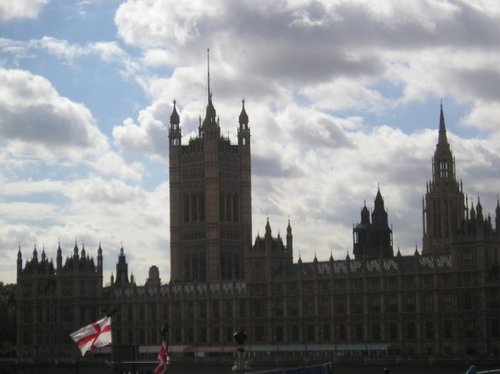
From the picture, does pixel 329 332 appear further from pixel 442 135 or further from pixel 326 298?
pixel 442 135

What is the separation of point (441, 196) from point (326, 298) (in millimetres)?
41352

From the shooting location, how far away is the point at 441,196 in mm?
195125

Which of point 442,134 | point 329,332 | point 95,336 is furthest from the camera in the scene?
point 442,134

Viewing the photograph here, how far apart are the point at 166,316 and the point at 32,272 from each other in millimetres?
25965

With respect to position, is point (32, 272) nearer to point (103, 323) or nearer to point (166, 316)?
point (166, 316)

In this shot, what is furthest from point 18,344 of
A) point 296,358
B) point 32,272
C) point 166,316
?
→ point 296,358

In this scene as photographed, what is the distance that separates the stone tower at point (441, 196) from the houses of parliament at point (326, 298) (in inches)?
6.4

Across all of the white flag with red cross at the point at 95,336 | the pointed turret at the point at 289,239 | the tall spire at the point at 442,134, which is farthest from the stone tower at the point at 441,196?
the white flag with red cross at the point at 95,336

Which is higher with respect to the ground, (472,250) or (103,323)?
(472,250)

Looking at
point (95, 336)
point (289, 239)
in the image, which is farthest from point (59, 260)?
point (95, 336)

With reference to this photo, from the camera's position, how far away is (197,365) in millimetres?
154125

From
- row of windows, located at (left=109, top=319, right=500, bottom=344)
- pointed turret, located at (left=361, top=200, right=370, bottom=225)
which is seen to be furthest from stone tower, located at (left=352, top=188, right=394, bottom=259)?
row of windows, located at (left=109, top=319, right=500, bottom=344)

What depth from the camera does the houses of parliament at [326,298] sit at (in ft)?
488

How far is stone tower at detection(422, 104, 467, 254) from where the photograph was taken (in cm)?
19325
